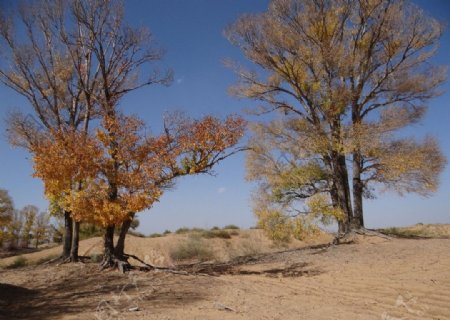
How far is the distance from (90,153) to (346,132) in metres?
10.3

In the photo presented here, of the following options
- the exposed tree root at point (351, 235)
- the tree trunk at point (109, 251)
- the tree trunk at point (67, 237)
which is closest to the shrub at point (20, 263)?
the tree trunk at point (67, 237)

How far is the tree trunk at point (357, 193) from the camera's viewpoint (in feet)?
55.8

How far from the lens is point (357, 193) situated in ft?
57.1

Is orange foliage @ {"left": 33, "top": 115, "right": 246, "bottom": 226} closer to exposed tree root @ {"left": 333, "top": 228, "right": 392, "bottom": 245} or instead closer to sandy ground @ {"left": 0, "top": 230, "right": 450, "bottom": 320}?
sandy ground @ {"left": 0, "top": 230, "right": 450, "bottom": 320}

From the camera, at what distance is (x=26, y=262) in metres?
21.2

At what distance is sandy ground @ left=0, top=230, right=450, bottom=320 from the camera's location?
6.66m

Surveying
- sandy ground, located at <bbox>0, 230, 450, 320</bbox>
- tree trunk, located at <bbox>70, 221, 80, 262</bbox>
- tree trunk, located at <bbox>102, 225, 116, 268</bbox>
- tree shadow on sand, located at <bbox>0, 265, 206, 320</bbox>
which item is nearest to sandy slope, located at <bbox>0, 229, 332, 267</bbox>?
tree trunk, located at <bbox>70, 221, 80, 262</bbox>

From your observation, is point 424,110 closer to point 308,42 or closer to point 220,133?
point 308,42

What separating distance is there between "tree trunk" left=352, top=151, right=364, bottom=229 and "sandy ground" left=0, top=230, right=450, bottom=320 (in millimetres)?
4143

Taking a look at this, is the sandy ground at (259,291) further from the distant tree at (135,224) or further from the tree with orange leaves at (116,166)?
the distant tree at (135,224)

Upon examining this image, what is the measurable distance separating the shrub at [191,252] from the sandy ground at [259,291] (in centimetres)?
833

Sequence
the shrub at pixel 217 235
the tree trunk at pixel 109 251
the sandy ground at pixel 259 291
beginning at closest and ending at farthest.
→ the sandy ground at pixel 259 291 < the tree trunk at pixel 109 251 < the shrub at pixel 217 235

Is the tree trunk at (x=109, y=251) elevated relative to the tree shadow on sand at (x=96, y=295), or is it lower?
elevated

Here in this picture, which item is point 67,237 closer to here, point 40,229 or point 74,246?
point 74,246
